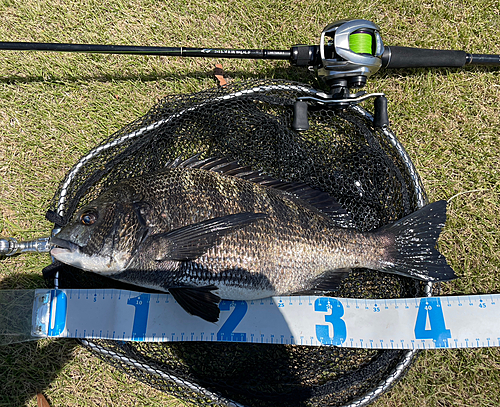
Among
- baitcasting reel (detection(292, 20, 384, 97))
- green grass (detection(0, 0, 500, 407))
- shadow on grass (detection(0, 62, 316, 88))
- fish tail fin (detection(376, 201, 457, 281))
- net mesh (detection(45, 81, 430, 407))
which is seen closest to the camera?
baitcasting reel (detection(292, 20, 384, 97))

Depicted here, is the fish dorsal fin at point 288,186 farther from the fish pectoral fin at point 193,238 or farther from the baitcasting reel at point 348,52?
the baitcasting reel at point 348,52

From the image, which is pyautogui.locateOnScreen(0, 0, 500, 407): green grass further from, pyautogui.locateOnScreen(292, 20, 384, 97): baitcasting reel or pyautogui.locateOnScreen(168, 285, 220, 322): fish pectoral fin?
pyautogui.locateOnScreen(168, 285, 220, 322): fish pectoral fin

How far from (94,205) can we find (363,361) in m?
2.22

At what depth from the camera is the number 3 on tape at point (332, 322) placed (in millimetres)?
2180

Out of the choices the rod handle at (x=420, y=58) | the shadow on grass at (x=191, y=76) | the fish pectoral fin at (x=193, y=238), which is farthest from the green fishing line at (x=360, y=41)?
the fish pectoral fin at (x=193, y=238)

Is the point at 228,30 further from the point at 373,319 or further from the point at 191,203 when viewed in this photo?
the point at 373,319

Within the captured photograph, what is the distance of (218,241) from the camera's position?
1.94m

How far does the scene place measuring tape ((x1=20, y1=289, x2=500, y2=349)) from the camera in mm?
2170

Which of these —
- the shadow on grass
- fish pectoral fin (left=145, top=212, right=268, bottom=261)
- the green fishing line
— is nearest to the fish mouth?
fish pectoral fin (left=145, top=212, right=268, bottom=261)

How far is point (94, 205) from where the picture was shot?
2012 millimetres

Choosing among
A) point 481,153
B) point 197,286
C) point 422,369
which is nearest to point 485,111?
point 481,153

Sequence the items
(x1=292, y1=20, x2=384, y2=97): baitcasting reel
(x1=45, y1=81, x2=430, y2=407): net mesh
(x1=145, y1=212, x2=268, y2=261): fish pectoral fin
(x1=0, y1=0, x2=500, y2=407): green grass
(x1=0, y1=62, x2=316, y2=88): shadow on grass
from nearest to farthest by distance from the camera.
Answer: (x1=145, y1=212, x2=268, y2=261): fish pectoral fin < (x1=292, y1=20, x2=384, y2=97): baitcasting reel < (x1=45, y1=81, x2=430, y2=407): net mesh < (x1=0, y1=0, x2=500, y2=407): green grass < (x1=0, y1=62, x2=316, y2=88): shadow on grass

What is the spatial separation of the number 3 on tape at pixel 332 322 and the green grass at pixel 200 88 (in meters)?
0.82

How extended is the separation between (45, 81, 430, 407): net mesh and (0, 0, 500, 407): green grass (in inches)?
16.2
